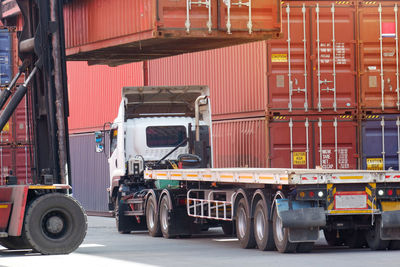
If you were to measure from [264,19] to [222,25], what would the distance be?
89cm

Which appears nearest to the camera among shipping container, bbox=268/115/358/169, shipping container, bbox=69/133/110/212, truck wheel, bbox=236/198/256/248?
truck wheel, bbox=236/198/256/248

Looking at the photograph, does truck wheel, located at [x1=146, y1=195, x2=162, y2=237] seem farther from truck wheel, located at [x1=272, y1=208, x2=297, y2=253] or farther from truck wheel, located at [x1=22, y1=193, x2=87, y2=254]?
truck wheel, located at [x1=272, y1=208, x2=297, y2=253]

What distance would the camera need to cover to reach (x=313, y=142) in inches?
818

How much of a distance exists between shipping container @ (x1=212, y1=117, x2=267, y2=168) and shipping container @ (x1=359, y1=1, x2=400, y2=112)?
2230 mm

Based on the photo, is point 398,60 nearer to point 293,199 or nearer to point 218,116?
point 218,116

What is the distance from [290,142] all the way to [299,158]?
41 centimetres

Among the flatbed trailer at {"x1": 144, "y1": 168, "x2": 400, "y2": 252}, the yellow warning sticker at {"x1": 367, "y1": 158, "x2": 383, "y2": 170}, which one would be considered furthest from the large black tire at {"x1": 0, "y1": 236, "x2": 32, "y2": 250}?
the yellow warning sticker at {"x1": 367, "y1": 158, "x2": 383, "y2": 170}

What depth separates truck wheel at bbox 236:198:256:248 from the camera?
1664 cm

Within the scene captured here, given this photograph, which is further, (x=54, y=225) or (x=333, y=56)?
(x=333, y=56)

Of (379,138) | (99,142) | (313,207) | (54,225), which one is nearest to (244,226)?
(313,207)

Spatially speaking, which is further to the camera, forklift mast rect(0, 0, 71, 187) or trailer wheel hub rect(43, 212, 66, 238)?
forklift mast rect(0, 0, 71, 187)

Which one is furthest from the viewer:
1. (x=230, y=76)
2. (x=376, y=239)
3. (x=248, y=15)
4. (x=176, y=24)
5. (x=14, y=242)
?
(x=230, y=76)

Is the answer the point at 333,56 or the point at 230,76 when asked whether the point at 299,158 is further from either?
the point at 230,76

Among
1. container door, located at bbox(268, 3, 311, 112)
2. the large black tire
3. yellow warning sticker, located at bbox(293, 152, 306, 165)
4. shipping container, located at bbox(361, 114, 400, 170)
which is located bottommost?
the large black tire
